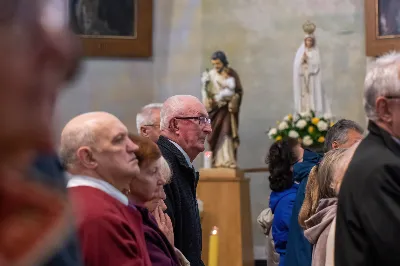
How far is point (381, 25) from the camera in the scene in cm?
1029

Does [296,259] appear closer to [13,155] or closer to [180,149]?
[180,149]

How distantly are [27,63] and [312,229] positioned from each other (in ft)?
8.69

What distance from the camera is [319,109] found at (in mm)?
10008

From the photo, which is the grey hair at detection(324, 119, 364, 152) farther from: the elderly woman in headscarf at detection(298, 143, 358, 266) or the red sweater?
the red sweater

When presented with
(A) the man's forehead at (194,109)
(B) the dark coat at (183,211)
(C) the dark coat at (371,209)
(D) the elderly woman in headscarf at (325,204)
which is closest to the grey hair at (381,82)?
(C) the dark coat at (371,209)

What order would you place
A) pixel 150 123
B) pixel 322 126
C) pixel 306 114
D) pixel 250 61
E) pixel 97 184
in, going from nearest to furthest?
1. pixel 97 184
2. pixel 150 123
3. pixel 322 126
4. pixel 306 114
5. pixel 250 61

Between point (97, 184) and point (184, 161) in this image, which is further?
point (184, 161)

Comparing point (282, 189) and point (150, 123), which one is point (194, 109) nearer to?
point (150, 123)

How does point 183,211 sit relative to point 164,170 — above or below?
below

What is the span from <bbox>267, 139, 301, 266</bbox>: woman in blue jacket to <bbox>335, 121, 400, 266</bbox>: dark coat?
8.69 ft

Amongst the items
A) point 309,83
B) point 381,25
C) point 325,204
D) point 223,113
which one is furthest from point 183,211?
point 381,25

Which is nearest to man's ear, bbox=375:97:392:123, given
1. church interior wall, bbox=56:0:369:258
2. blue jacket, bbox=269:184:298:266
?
blue jacket, bbox=269:184:298:266

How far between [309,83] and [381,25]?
1393 mm

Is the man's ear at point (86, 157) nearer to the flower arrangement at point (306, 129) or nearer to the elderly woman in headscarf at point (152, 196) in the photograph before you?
the elderly woman in headscarf at point (152, 196)
